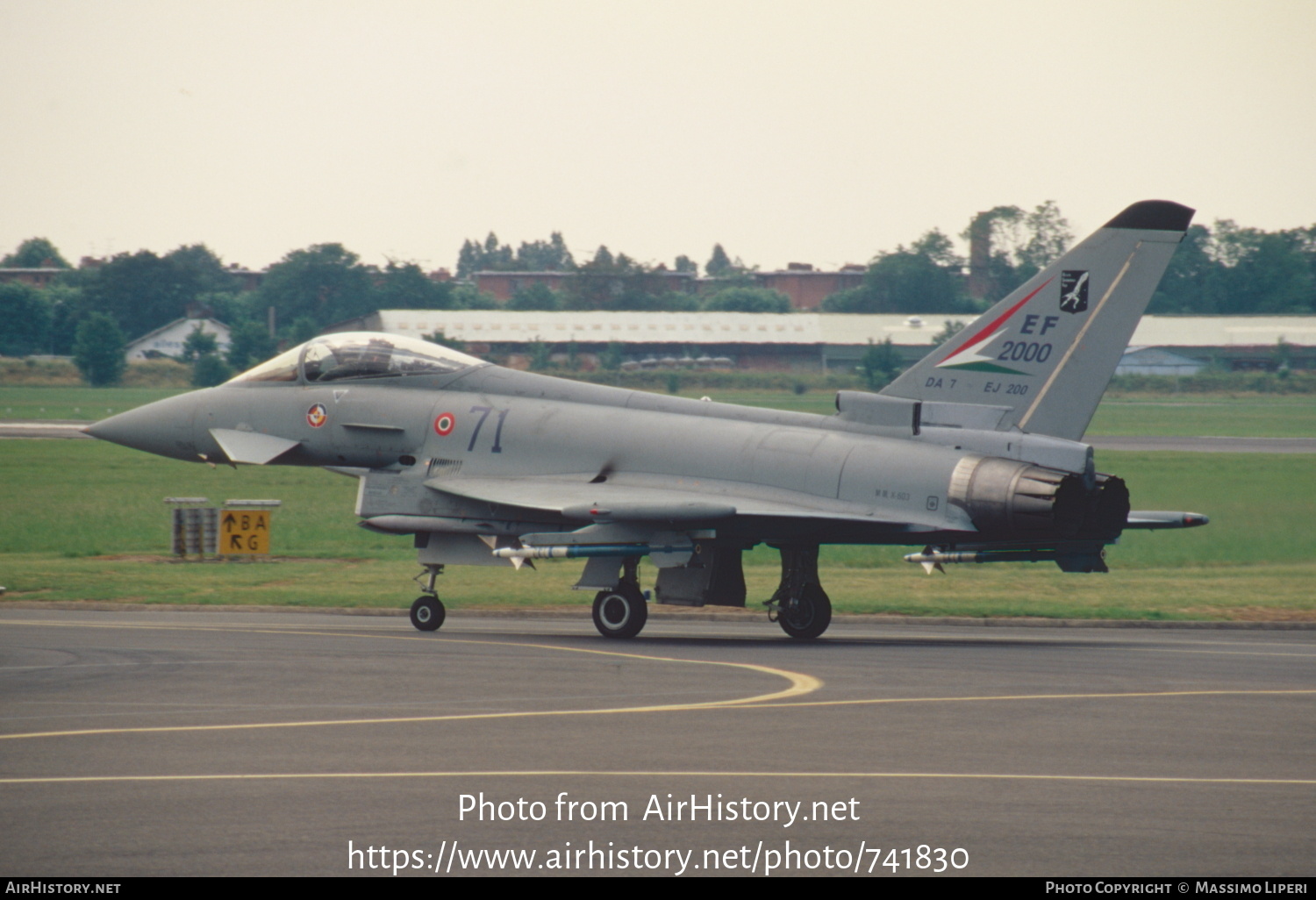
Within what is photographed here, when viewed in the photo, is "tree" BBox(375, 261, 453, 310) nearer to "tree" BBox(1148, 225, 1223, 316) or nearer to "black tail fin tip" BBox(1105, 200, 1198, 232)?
"tree" BBox(1148, 225, 1223, 316)

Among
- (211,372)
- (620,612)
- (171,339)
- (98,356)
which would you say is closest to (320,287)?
(171,339)

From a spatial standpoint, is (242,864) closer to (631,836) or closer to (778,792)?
(631,836)

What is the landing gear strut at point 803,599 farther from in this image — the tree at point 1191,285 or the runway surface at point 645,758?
the tree at point 1191,285

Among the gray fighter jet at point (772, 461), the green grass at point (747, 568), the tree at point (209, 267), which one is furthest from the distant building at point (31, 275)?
the gray fighter jet at point (772, 461)

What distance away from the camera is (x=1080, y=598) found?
27781 millimetres

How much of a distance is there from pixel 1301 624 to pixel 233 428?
16.5m

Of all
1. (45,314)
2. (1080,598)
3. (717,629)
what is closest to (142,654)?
(717,629)

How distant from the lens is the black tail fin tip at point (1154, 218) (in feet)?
68.4

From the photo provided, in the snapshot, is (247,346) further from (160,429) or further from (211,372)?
(160,429)

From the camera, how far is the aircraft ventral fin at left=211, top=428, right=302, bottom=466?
2369 centimetres

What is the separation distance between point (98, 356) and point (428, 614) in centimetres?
8273

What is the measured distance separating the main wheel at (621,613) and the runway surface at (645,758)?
1.10 meters

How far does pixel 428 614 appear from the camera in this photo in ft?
71.6

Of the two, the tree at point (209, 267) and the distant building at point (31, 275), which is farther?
the distant building at point (31, 275)
